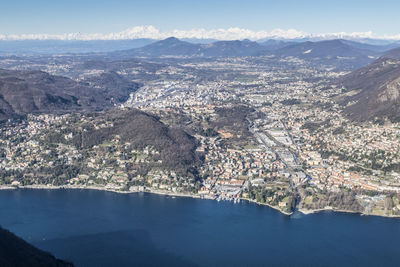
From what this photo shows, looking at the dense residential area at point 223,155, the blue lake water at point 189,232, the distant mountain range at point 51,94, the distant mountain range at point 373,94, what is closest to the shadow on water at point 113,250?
the blue lake water at point 189,232

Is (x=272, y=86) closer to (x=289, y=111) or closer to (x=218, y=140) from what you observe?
(x=289, y=111)

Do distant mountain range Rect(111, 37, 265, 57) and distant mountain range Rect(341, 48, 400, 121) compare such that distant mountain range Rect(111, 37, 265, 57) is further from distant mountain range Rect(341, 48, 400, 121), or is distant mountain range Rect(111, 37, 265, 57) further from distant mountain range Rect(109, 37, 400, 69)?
distant mountain range Rect(341, 48, 400, 121)

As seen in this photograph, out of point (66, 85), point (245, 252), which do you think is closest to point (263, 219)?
point (245, 252)

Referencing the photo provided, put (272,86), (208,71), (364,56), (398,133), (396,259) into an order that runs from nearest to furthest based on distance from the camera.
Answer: (396,259), (398,133), (272,86), (208,71), (364,56)

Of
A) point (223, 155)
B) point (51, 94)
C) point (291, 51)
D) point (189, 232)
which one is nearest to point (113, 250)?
point (189, 232)

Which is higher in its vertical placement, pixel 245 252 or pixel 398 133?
pixel 398 133

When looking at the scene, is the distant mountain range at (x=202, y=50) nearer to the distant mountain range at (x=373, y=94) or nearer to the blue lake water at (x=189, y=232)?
the distant mountain range at (x=373, y=94)
